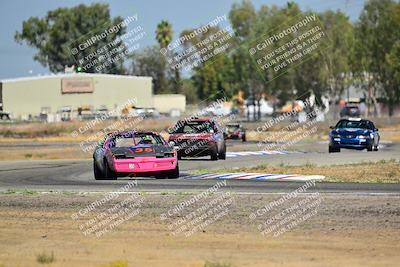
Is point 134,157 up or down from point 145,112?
down

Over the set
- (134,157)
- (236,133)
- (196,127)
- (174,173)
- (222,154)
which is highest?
(196,127)

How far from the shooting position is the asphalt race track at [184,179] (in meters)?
19.9

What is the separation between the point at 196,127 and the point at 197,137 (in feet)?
1.63

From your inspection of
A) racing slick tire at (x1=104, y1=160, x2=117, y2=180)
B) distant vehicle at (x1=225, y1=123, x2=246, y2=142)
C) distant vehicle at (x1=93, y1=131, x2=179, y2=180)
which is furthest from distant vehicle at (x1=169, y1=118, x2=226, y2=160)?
distant vehicle at (x1=225, y1=123, x2=246, y2=142)

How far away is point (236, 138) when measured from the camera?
181ft

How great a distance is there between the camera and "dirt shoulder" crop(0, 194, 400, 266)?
11242mm

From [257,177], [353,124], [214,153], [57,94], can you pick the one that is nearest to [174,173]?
[257,177]

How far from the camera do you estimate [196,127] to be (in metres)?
30.7

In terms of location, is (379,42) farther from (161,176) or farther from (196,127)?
(161,176)

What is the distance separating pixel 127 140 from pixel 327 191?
234 inches

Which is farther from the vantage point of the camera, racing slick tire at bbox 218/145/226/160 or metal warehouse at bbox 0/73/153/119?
metal warehouse at bbox 0/73/153/119

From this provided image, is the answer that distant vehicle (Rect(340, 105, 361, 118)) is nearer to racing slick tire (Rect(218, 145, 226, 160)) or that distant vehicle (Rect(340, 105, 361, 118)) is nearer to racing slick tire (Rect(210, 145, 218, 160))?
racing slick tire (Rect(218, 145, 226, 160))

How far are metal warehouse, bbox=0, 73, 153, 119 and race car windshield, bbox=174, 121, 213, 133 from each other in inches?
2700

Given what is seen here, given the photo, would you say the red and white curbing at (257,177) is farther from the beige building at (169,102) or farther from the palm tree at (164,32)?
the palm tree at (164,32)
